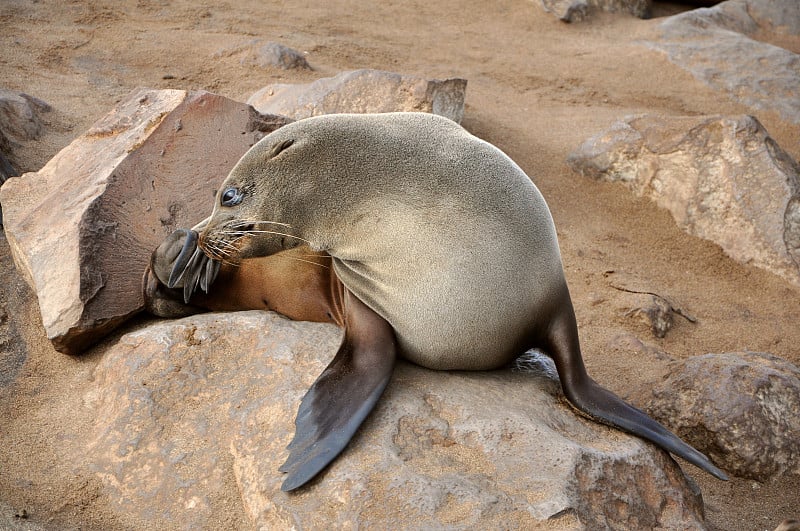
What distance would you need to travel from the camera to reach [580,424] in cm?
299

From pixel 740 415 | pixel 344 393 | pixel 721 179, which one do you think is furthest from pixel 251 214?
pixel 721 179

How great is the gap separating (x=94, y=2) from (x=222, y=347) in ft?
24.9

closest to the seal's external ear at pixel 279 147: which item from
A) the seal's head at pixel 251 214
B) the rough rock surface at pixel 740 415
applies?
the seal's head at pixel 251 214

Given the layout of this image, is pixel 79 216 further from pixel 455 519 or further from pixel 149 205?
pixel 455 519

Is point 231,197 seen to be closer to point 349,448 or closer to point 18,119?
point 349,448

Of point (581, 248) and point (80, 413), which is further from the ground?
point (80, 413)

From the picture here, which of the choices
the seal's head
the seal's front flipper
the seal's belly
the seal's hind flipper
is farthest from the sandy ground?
the seal's belly

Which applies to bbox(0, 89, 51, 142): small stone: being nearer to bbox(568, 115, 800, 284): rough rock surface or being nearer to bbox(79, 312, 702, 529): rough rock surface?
bbox(79, 312, 702, 529): rough rock surface

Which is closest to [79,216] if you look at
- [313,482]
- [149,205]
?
[149,205]

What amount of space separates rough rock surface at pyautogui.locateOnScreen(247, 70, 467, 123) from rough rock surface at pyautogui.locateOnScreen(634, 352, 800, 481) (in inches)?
130

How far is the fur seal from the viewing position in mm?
2934

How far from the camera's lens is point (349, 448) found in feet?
8.70

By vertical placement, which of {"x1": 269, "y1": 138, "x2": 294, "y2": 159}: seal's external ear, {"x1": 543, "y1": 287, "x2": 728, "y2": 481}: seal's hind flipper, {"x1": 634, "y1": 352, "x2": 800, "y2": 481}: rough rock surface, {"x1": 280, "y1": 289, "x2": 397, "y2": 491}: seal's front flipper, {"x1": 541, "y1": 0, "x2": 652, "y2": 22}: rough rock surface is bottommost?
{"x1": 541, "y1": 0, "x2": 652, "y2": 22}: rough rock surface

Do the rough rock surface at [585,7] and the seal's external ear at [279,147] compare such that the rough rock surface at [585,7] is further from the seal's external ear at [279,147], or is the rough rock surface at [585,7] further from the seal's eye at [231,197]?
the seal's eye at [231,197]
